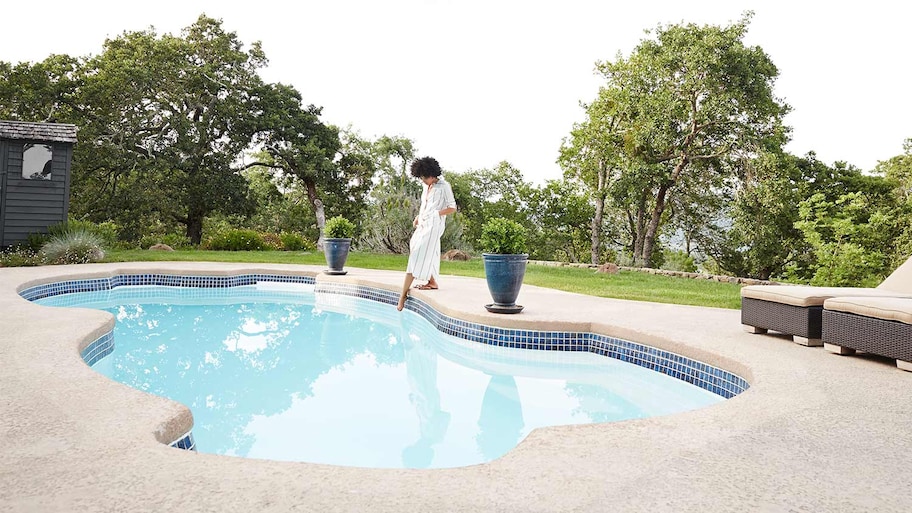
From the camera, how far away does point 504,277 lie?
536cm

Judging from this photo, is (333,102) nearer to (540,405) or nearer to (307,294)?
(307,294)

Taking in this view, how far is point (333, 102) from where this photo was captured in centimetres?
1942

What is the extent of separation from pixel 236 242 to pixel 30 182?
4250 millimetres

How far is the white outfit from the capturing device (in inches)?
249

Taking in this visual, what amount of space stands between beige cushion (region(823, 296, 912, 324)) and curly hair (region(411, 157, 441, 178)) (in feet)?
12.1

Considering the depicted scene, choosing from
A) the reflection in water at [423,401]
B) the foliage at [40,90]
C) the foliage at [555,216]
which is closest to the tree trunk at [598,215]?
the foliage at [555,216]

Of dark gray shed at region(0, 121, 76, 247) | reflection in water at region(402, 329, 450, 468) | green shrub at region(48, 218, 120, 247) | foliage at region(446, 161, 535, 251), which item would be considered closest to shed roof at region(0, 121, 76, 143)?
dark gray shed at region(0, 121, 76, 247)

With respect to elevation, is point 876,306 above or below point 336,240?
below

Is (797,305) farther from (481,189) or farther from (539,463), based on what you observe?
(481,189)

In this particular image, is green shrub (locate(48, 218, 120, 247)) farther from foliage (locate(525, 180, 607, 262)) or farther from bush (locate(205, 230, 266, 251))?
foliage (locate(525, 180, 607, 262))

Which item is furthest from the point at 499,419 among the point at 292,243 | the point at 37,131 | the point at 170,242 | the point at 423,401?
the point at 170,242

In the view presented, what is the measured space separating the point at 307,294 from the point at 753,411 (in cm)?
681

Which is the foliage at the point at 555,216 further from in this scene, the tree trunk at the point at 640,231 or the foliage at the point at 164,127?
the foliage at the point at 164,127

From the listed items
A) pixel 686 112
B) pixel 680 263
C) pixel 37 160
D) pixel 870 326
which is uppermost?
pixel 686 112
